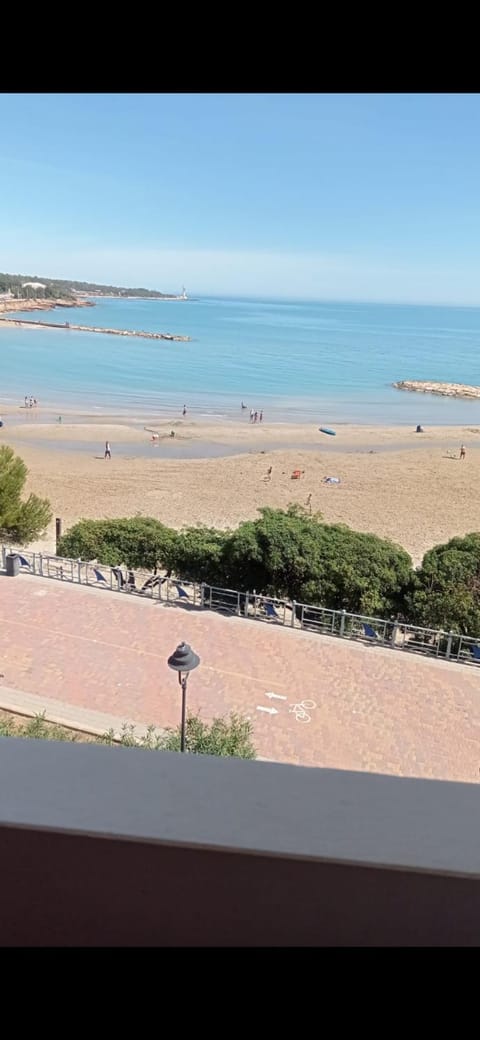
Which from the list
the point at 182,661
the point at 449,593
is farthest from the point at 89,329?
the point at 182,661

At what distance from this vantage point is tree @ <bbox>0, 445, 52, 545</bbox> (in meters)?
11.9

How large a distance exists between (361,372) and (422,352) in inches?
875

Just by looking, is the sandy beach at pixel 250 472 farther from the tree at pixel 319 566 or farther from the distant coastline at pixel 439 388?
the distant coastline at pixel 439 388

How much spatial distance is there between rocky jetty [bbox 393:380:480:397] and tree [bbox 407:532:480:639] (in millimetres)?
33540

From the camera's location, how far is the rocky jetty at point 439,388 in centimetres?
4034

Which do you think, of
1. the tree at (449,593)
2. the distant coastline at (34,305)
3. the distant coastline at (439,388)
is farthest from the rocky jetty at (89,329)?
the tree at (449,593)

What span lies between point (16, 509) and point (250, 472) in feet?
32.3

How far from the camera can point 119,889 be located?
3.29 ft

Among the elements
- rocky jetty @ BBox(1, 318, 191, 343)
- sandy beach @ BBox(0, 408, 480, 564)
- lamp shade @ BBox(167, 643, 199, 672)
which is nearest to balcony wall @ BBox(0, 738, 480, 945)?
lamp shade @ BBox(167, 643, 199, 672)

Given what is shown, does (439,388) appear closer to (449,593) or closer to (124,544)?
(124,544)

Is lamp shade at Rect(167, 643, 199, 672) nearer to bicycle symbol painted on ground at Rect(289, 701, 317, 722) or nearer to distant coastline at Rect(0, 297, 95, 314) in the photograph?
bicycle symbol painted on ground at Rect(289, 701, 317, 722)

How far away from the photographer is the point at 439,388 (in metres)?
41.4
